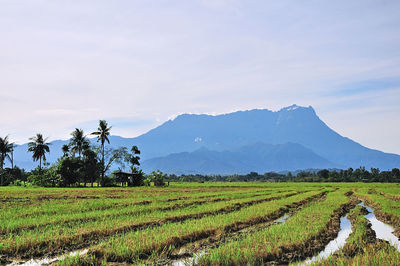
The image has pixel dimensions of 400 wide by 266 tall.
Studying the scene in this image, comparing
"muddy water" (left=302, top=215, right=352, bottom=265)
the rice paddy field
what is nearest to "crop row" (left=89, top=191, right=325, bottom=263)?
the rice paddy field

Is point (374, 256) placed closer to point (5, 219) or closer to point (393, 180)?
point (5, 219)

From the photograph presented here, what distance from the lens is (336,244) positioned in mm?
10211

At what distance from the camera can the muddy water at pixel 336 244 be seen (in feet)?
27.6

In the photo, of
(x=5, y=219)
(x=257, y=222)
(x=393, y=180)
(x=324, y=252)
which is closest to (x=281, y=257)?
(x=324, y=252)

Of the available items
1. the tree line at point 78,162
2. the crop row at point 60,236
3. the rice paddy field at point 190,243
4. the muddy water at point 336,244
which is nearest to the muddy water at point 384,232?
the rice paddy field at point 190,243


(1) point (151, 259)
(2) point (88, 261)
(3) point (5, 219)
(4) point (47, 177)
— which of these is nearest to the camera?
(2) point (88, 261)

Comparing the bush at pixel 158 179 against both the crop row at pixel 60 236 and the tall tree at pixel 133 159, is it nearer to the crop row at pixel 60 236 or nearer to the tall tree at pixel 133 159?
the tall tree at pixel 133 159

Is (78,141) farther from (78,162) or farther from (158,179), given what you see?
(158,179)

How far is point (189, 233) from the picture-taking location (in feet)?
35.2

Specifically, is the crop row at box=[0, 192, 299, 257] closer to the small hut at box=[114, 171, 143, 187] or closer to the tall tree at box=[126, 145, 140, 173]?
the small hut at box=[114, 171, 143, 187]

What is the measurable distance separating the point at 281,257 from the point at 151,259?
351cm

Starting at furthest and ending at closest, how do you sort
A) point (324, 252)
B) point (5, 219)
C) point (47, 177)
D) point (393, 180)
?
point (393, 180)
point (47, 177)
point (5, 219)
point (324, 252)

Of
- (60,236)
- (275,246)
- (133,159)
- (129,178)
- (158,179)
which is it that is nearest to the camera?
(275,246)

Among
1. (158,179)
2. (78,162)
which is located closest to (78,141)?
(78,162)
